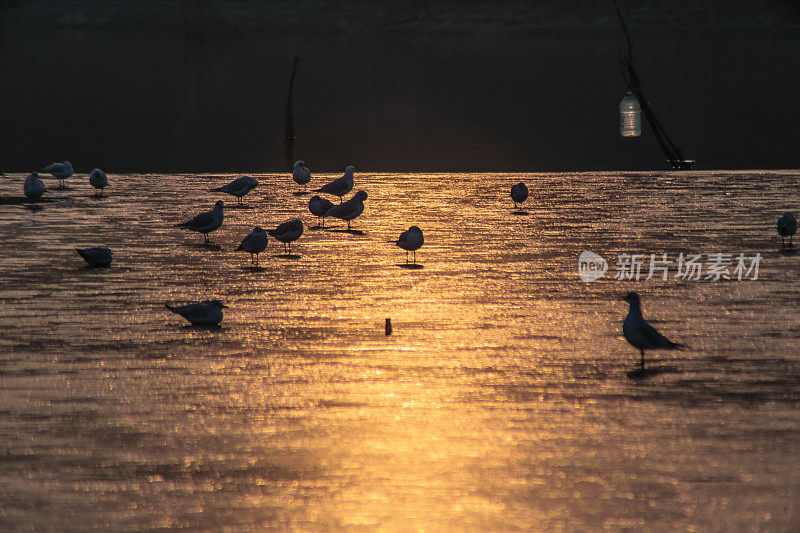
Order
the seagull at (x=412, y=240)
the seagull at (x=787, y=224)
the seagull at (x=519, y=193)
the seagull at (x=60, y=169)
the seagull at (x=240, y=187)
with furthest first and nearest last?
the seagull at (x=60, y=169), the seagull at (x=240, y=187), the seagull at (x=519, y=193), the seagull at (x=787, y=224), the seagull at (x=412, y=240)

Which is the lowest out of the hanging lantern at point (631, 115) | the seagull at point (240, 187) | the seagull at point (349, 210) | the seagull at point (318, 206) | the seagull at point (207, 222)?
the seagull at point (207, 222)

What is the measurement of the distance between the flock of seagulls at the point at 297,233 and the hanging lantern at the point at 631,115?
14.7 meters

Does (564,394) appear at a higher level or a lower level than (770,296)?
lower

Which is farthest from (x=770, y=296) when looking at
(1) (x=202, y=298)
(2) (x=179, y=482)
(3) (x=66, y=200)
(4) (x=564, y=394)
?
(3) (x=66, y=200)

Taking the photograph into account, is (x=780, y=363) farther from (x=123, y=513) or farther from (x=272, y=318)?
(x=123, y=513)

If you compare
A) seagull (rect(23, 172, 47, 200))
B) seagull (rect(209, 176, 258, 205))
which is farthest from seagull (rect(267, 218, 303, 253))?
seagull (rect(23, 172, 47, 200))

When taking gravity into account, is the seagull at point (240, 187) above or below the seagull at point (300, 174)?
below

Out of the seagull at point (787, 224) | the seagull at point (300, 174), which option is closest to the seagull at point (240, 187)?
the seagull at point (300, 174)

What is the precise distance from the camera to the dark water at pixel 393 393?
564 cm

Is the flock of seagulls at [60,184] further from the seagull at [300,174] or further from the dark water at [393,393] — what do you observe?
the dark water at [393,393]

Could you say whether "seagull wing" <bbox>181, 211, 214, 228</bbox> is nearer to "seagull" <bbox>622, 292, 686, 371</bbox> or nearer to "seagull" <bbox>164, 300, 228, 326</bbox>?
"seagull" <bbox>164, 300, 228, 326</bbox>

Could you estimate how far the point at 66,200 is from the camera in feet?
76.3

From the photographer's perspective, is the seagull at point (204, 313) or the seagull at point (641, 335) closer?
the seagull at point (641, 335)

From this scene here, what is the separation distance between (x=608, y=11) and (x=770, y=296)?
35.4 metres
